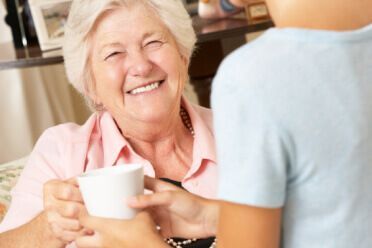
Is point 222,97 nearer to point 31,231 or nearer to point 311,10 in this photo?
point 311,10

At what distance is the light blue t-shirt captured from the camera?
2.31 feet

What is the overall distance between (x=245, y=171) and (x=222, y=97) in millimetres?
84

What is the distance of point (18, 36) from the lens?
3367 mm

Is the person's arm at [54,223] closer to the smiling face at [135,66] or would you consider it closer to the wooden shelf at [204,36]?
the smiling face at [135,66]

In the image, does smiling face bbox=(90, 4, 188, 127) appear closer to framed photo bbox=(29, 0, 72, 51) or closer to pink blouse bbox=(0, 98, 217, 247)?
pink blouse bbox=(0, 98, 217, 247)

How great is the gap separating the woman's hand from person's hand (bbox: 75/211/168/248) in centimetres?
12

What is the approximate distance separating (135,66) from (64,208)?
495 millimetres

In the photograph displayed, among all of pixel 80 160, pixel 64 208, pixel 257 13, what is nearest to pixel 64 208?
pixel 64 208

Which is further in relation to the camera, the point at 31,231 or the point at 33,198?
the point at 33,198

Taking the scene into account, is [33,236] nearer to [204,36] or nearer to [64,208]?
[64,208]

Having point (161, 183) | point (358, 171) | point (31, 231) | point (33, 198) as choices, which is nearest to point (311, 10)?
point (358, 171)

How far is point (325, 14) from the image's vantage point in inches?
28.3

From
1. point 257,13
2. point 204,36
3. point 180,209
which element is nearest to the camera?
point 180,209

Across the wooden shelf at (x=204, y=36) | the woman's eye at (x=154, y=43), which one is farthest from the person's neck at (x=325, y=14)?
the wooden shelf at (x=204, y=36)
